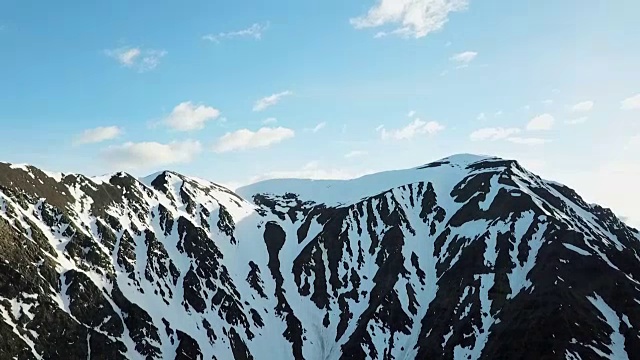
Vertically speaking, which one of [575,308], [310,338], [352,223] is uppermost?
[352,223]

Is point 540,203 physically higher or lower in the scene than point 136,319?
higher

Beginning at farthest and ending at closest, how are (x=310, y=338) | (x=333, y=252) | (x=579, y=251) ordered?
1. (x=333, y=252)
2. (x=310, y=338)
3. (x=579, y=251)

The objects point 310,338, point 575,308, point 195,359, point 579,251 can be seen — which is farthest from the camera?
point 310,338

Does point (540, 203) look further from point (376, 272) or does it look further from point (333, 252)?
point (333, 252)

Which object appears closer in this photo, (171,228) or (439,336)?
(439,336)

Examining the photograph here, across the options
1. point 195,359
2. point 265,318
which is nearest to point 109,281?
point 195,359

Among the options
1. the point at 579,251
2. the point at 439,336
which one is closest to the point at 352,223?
the point at 439,336
